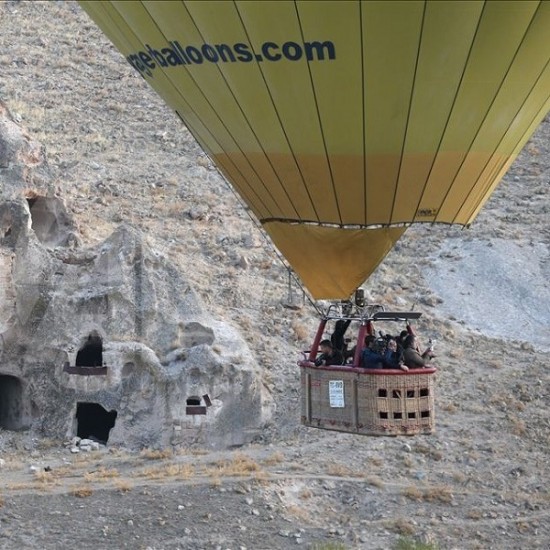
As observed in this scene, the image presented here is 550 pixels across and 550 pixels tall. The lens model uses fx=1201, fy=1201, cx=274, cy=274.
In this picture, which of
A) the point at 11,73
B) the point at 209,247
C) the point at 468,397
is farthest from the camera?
the point at 11,73

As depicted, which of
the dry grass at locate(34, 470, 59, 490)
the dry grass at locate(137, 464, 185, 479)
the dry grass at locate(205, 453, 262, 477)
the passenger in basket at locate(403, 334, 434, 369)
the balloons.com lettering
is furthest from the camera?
the dry grass at locate(205, 453, 262, 477)

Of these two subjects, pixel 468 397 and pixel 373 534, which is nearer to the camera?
pixel 373 534

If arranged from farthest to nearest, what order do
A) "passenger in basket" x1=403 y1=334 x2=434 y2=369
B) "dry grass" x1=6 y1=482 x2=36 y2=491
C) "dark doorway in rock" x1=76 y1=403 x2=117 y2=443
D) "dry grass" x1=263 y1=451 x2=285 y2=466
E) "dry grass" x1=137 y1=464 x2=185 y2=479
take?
"dark doorway in rock" x1=76 y1=403 x2=117 y2=443 < "dry grass" x1=263 y1=451 x2=285 y2=466 < "dry grass" x1=137 y1=464 x2=185 y2=479 < "dry grass" x1=6 y1=482 x2=36 y2=491 < "passenger in basket" x1=403 y1=334 x2=434 y2=369

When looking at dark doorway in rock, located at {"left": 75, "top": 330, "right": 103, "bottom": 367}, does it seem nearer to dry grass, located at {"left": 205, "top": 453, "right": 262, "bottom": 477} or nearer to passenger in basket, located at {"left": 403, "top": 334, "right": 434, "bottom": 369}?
dry grass, located at {"left": 205, "top": 453, "right": 262, "bottom": 477}

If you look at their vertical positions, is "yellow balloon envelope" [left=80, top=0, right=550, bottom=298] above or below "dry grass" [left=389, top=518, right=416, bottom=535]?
above

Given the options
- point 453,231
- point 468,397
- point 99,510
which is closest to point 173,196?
point 453,231

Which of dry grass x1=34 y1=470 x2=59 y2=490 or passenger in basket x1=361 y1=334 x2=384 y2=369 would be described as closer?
passenger in basket x1=361 y1=334 x2=384 y2=369

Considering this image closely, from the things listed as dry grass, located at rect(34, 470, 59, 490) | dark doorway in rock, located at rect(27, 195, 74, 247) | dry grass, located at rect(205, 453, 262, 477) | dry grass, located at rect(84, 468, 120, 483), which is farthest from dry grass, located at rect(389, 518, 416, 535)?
dark doorway in rock, located at rect(27, 195, 74, 247)

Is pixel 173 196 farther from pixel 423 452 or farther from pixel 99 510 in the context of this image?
pixel 99 510
